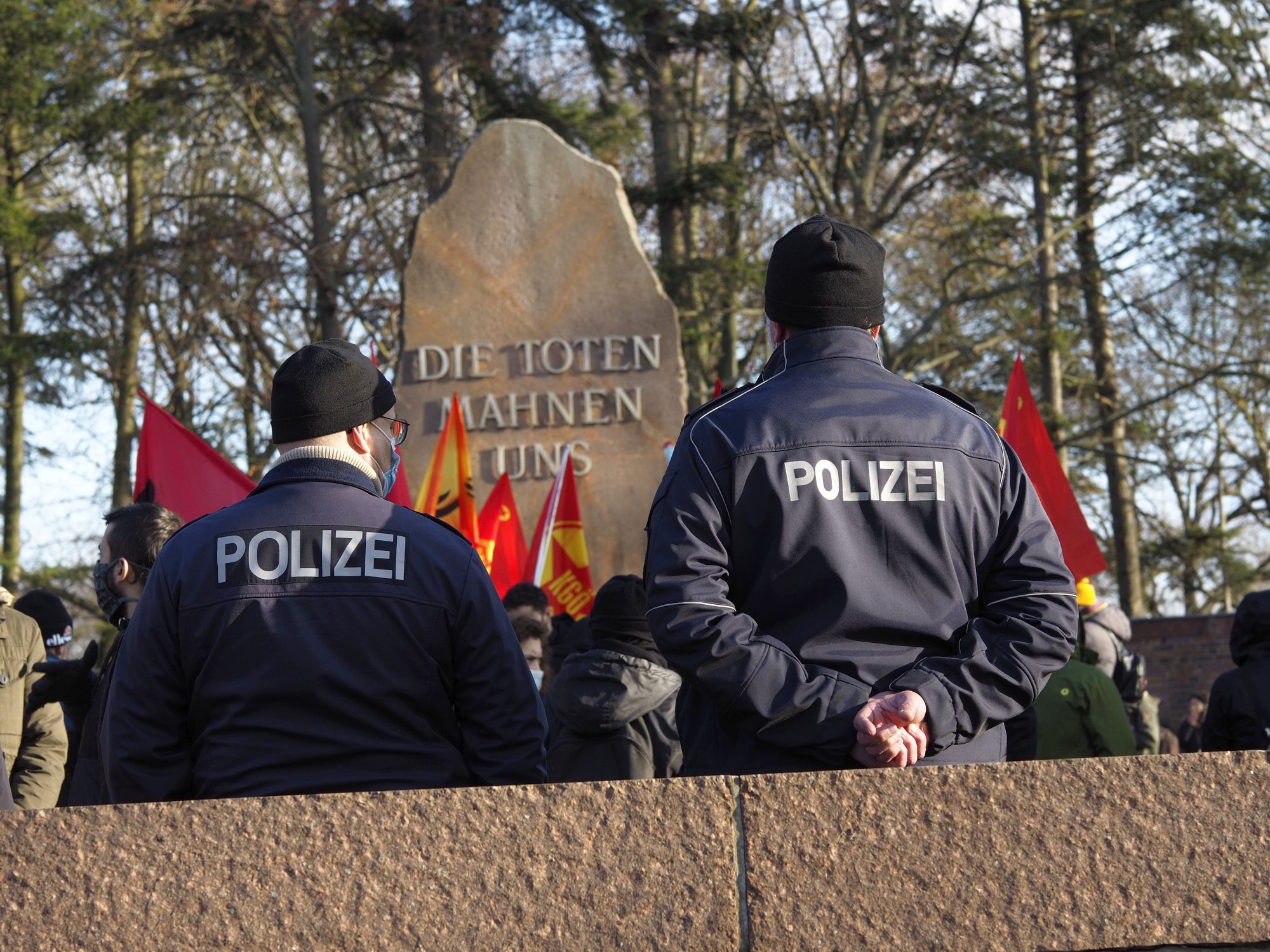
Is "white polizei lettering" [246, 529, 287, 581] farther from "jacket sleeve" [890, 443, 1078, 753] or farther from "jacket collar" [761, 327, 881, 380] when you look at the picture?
"jacket sleeve" [890, 443, 1078, 753]

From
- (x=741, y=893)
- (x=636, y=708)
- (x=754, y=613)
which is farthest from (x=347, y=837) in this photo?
(x=636, y=708)

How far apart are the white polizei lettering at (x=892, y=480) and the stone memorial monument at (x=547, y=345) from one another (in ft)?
29.2

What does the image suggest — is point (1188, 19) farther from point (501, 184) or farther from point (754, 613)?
point (754, 613)

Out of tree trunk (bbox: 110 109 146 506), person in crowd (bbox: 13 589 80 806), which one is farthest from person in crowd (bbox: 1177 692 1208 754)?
tree trunk (bbox: 110 109 146 506)

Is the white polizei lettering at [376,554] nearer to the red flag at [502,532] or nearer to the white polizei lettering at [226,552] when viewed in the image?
the white polizei lettering at [226,552]

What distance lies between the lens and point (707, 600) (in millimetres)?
2662

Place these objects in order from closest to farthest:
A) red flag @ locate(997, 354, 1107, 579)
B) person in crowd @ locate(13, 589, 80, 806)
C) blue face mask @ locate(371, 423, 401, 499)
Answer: blue face mask @ locate(371, 423, 401, 499) < person in crowd @ locate(13, 589, 80, 806) < red flag @ locate(997, 354, 1107, 579)

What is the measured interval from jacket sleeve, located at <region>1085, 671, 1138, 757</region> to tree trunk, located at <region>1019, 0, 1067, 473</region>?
1144 centimetres

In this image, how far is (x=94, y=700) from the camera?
417 cm

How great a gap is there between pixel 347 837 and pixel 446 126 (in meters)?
15.2

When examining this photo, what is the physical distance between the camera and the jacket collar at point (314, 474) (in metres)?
3.01

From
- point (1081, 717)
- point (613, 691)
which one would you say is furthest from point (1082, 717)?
point (613, 691)

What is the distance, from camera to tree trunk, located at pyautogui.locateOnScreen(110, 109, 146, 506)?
752 inches

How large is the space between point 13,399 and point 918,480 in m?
18.9
